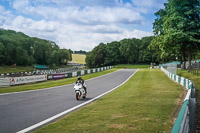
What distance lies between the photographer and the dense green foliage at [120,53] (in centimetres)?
11362

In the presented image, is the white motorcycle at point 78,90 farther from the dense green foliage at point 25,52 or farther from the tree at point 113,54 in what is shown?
the tree at point 113,54

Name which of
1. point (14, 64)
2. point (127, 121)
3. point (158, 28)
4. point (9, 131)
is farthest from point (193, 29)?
point (14, 64)

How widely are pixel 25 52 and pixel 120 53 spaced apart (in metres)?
51.8

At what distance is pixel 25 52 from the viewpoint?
96.8 metres

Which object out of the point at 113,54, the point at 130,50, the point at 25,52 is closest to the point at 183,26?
the point at 25,52

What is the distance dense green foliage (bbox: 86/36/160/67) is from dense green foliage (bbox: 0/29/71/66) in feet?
72.0

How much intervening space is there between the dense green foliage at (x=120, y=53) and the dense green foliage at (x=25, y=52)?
2196cm

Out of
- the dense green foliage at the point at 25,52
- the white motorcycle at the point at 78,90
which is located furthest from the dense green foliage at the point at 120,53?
the white motorcycle at the point at 78,90

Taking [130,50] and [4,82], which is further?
[130,50]

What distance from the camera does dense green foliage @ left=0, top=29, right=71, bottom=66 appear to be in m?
89.1

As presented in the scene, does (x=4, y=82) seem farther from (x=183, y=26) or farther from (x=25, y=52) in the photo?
(x=25, y=52)

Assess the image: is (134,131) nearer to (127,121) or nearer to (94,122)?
(127,121)

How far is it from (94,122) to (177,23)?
2865 centimetres

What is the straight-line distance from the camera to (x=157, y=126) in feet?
20.7
